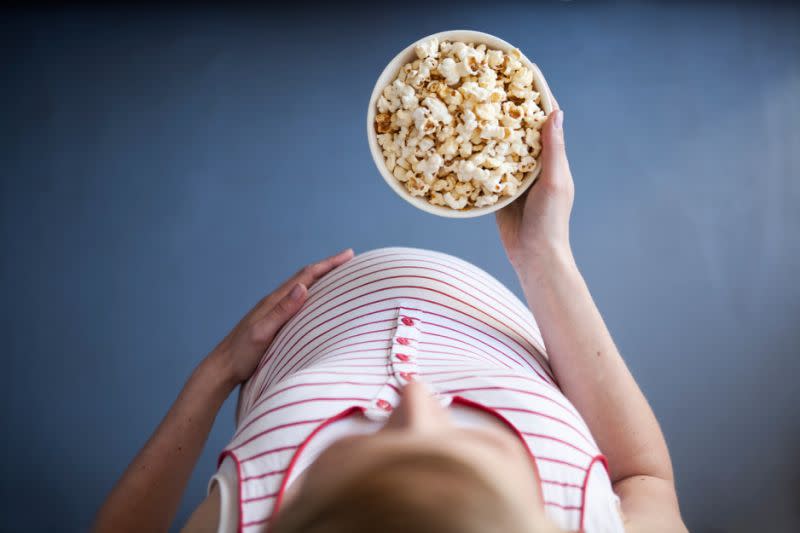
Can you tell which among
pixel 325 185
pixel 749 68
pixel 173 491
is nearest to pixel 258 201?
pixel 325 185

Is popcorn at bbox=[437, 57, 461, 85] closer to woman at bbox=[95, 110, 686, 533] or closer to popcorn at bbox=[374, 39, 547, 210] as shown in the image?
popcorn at bbox=[374, 39, 547, 210]

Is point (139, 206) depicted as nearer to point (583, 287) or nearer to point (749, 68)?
point (583, 287)

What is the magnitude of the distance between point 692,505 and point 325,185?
1191 mm

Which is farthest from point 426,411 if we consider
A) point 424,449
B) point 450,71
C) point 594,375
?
point 450,71

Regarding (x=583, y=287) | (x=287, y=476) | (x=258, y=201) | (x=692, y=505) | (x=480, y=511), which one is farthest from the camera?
(x=258, y=201)

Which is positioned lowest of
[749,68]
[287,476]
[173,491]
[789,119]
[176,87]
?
[173,491]

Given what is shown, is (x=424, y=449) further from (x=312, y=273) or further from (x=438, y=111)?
(x=312, y=273)

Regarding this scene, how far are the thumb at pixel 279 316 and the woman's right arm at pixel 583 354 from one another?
0.34 metres

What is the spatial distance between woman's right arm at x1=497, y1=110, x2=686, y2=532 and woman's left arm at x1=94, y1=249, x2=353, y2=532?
14.5 inches

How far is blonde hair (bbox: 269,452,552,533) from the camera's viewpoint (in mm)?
375

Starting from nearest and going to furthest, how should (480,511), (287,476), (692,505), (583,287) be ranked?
(480,511), (287,476), (583,287), (692,505)

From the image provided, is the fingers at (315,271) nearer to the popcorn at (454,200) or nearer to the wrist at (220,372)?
the wrist at (220,372)

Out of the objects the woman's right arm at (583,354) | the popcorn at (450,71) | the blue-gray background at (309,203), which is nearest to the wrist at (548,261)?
the woman's right arm at (583,354)

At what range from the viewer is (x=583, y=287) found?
903 millimetres
